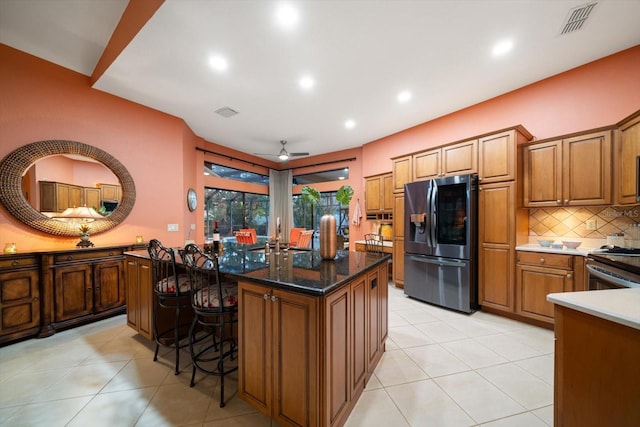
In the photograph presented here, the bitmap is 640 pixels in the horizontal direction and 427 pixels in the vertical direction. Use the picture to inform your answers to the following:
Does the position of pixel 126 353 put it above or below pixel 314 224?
below

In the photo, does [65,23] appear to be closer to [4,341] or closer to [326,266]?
[4,341]

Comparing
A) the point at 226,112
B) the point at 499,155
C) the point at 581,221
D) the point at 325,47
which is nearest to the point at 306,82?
the point at 325,47

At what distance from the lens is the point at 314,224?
22.7 ft

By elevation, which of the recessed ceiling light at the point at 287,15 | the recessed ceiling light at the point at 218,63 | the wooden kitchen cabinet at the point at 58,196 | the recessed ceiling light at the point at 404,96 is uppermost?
the recessed ceiling light at the point at 287,15

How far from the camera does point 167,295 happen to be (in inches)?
74.8

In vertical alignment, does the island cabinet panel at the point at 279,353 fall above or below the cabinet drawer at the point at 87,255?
below

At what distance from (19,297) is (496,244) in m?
5.48

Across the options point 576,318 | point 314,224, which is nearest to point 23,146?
point 576,318

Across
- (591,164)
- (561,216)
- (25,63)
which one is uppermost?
(25,63)

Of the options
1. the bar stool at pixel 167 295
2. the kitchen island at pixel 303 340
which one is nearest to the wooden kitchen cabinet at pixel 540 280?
the kitchen island at pixel 303 340

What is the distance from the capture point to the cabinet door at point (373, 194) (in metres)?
4.82

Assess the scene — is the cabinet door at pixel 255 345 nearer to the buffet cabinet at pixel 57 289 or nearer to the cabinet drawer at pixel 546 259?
the buffet cabinet at pixel 57 289

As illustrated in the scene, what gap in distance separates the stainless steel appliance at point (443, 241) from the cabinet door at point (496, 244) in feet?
0.32

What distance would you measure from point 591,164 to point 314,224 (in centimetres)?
553
